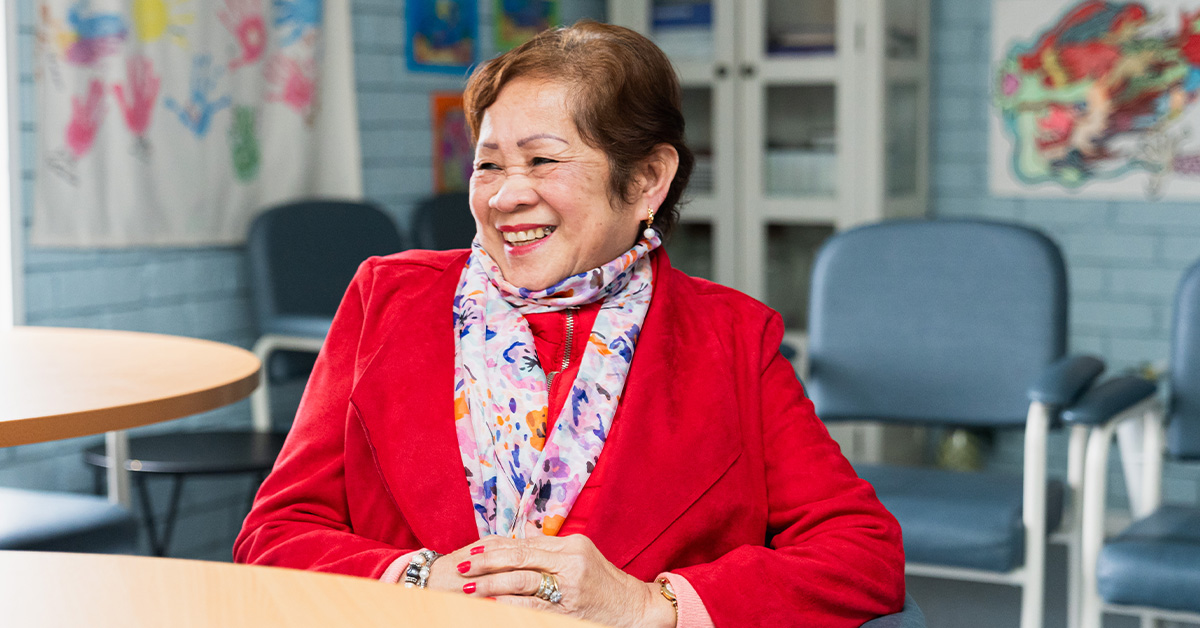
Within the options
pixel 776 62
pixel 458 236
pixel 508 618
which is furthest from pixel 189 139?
Result: pixel 508 618

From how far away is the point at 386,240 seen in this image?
343 cm

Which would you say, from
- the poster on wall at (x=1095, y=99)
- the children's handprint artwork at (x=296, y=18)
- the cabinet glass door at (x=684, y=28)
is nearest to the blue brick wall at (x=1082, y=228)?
the poster on wall at (x=1095, y=99)

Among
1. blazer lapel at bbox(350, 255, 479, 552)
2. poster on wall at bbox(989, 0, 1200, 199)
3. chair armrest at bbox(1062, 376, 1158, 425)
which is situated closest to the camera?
blazer lapel at bbox(350, 255, 479, 552)

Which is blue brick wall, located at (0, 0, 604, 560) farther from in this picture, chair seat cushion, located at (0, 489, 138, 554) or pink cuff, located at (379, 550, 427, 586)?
pink cuff, located at (379, 550, 427, 586)

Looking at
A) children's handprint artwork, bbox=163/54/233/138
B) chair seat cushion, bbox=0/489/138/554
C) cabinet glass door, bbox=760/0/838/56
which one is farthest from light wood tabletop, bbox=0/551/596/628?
cabinet glass door, bbox=760/0/838/56

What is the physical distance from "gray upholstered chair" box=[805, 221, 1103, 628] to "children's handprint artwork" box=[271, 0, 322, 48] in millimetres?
1678

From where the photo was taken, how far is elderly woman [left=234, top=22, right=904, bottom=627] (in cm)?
124

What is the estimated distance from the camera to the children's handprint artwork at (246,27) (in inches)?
128

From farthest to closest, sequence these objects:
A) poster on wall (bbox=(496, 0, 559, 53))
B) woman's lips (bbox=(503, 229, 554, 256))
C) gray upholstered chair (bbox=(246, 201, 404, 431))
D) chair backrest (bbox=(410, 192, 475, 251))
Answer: poster on wall (bbox=(496, 0, 559, 53)) → chair backrest (bbox=(410, 192, 475, 251)) → gray upholstered chair (bbox=(246, 201, 404, 431)) → woman's lips (bbox=(503, 229, 554, 256))

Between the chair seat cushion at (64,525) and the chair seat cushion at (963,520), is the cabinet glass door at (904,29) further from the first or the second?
the chair seat cushion at (64,525)

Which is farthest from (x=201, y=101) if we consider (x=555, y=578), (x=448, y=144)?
(x=555, y=578)

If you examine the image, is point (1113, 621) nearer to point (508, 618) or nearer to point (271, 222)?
point (271, 222)

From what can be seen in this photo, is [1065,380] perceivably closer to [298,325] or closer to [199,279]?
[298,325]

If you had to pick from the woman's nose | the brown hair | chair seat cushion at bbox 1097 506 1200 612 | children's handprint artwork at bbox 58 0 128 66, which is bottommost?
chair seat cushion at bbox 1097 506 1200 612
